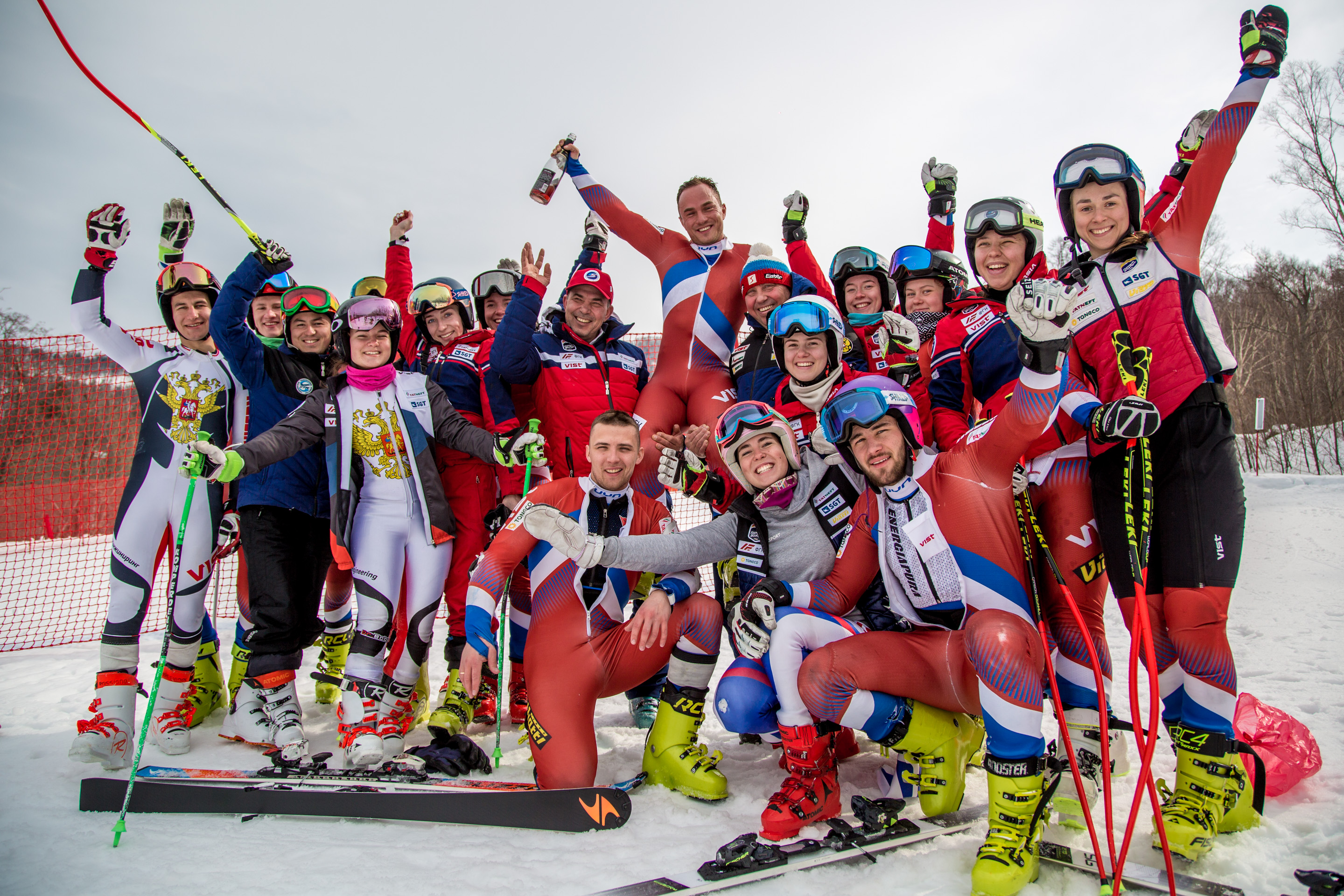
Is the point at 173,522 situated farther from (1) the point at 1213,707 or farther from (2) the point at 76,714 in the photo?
(1) the point at 1213,707

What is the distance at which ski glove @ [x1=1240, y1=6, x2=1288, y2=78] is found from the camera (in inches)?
107

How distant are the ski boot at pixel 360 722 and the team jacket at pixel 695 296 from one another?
2505 mm

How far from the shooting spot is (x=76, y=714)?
167 inches

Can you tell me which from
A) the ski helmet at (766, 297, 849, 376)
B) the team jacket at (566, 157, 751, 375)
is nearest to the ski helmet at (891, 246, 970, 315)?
the ski helmet at (766, 297, 849, 376)

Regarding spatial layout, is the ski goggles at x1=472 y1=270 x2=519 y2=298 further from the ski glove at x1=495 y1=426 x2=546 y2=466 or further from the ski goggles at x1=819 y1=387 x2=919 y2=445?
the ski goggles at x1=819 y1=387 x2=919 y2=445

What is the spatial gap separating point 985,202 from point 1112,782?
9.19ft

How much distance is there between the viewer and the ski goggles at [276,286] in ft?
13.7

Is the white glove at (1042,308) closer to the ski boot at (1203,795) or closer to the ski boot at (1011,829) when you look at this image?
the ski boot at (1011,829)

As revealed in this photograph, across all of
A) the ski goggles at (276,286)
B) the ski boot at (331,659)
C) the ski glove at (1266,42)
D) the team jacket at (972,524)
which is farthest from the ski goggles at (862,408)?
the ski boot at (331,659)

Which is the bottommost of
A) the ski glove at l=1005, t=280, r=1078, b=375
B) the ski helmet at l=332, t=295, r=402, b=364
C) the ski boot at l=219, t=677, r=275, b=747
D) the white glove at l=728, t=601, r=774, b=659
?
the ski boot at l=219, t=677, r=275, b=747

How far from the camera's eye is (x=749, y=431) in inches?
124

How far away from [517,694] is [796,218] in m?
3.60

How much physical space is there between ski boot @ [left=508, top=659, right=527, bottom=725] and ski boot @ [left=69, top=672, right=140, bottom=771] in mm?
1938

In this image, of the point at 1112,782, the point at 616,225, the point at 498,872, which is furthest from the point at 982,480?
the point at 616,225
